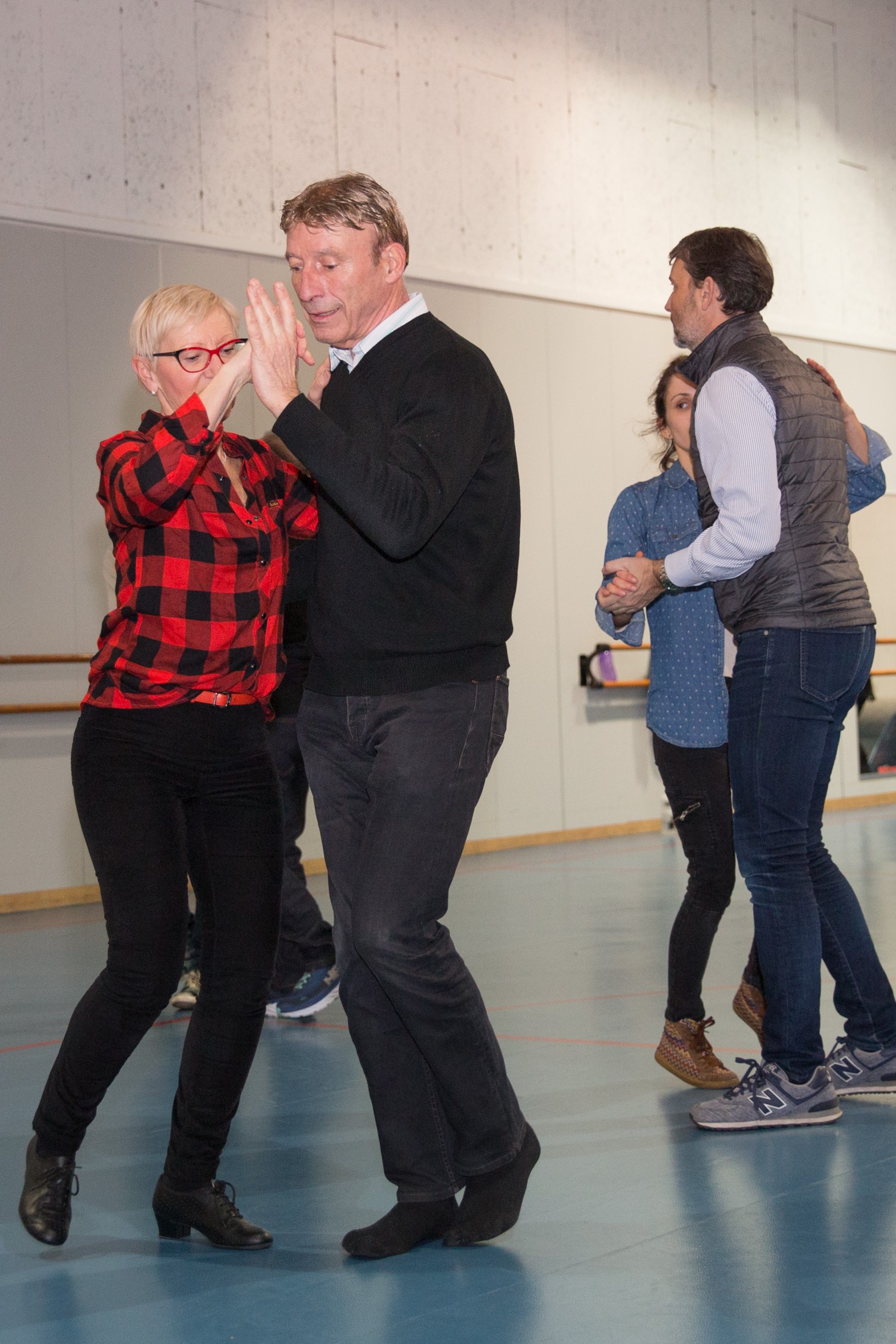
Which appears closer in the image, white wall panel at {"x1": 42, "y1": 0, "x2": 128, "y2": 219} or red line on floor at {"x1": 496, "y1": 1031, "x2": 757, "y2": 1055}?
red line on floor at {"x1": 496, "y1": 1031, "x2": 757, "y2": 1055}

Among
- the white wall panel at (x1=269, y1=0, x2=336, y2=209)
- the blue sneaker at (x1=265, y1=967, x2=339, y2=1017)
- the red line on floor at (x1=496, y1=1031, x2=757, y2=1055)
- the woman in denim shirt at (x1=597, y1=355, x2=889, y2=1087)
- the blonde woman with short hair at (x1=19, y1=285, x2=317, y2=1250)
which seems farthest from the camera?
the white wall panel at (x1=269, y1=0, x2=336, y2=209)

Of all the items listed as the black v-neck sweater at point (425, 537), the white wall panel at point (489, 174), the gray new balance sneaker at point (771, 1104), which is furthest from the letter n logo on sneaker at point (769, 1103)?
the white wall panel at point (489, 174)

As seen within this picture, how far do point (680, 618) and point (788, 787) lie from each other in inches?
27.7

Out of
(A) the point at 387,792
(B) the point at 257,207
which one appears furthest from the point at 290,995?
(B) the point at 257,207

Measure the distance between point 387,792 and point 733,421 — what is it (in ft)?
3.38

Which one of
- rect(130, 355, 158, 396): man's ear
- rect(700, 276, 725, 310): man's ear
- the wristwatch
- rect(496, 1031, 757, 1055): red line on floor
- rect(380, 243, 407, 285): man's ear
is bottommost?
rect(496, 1031, 757, 1055): red line on floor

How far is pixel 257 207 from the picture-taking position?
742 cm

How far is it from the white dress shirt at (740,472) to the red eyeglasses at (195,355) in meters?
0.91

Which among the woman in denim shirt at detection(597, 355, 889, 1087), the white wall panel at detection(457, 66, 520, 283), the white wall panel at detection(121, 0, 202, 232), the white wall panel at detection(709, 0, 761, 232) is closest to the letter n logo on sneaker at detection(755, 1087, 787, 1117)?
the woman in denim shirt at detection(597, 355, 889, 1087)

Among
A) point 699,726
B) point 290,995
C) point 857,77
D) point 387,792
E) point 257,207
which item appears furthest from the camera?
point 857,77

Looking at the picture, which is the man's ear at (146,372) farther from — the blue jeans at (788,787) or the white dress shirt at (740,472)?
the blue jeans at (788,787)

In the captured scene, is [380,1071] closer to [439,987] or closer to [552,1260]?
[439,987]

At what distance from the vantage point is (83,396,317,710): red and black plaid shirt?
81.6 inches

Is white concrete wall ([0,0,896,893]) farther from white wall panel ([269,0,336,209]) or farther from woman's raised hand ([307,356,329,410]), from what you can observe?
woman's raised hand ([307,356,329,410])
